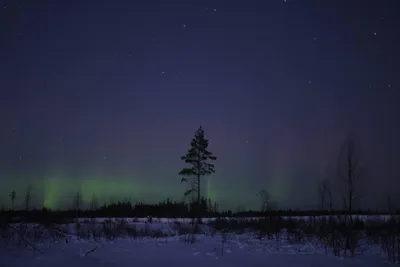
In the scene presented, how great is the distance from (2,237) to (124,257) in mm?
5338

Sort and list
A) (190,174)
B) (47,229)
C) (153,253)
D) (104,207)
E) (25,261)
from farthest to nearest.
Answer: (104,207)
(190,174)
(47,229)
(153,253)
(25,261)

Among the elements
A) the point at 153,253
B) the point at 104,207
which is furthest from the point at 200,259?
the point at 104,207

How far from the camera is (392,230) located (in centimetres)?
1477

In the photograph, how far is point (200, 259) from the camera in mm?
9898

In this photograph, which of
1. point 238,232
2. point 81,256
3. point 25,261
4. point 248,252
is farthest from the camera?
point 238,232

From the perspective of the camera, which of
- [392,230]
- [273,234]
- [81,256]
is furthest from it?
[273,234]

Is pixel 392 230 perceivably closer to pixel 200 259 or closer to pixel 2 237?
pixel 200 259

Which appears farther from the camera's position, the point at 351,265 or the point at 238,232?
the point at 238,232

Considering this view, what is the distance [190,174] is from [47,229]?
93.1ft

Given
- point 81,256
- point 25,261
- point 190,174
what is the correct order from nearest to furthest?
point 25,261, point 81,256, point 190,174

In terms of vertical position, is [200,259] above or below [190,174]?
below

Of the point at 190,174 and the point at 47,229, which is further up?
the point at 190,174

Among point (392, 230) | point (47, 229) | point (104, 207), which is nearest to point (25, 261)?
point (47, 229)

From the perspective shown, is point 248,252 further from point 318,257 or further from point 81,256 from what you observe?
point 81,256
